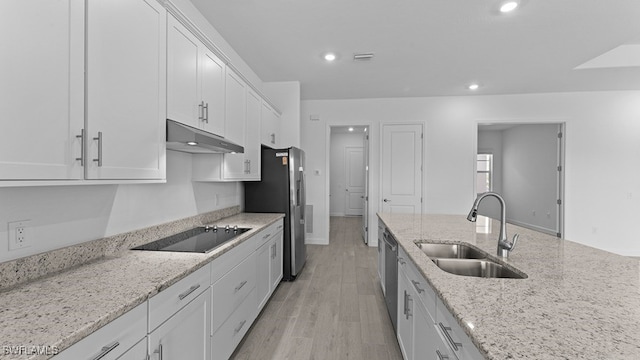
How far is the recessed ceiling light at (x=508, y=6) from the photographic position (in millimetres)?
2303

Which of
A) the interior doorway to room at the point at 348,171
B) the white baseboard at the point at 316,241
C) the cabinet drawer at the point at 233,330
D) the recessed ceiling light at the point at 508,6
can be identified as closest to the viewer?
the cabinet drawer at the point at 233,330

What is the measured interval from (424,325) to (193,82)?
2.09 meters

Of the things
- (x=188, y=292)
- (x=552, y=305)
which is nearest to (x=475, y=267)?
(x=552, y=305)

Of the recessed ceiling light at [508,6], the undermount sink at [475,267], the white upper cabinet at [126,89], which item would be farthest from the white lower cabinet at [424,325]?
the recessed ceiling light at [508,6]

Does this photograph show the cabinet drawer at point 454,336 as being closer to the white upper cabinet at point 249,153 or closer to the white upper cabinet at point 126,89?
the white upper cabinet at point 126,89

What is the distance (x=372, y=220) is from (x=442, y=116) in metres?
2.32

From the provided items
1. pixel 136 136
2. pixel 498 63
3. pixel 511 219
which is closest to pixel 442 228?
pixel 136 136

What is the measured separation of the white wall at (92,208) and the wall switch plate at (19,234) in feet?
0.05

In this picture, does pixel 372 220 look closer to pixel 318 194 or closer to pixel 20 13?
pixel 318 194

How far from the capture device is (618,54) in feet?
11.8

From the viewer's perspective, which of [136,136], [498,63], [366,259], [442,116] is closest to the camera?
[136,136]

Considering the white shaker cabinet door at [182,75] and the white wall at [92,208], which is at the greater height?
the white shaker cabinet door at [182,75]

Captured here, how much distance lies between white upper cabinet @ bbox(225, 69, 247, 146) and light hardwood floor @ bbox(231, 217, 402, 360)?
1.74 metres

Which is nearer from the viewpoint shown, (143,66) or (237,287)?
(143,66)
